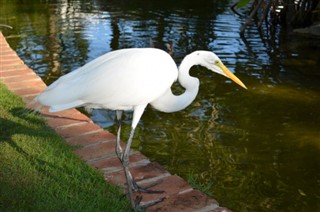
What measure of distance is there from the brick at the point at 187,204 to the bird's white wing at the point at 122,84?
29.4 inches

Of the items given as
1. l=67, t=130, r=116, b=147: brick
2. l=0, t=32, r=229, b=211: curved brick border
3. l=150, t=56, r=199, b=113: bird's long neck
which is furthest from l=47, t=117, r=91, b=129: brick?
l=150, t=56, r=199, b=113: bird's long neck

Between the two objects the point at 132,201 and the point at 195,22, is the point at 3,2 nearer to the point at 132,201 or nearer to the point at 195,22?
the point at 195,22

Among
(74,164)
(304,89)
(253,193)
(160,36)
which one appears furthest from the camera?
(160,36)

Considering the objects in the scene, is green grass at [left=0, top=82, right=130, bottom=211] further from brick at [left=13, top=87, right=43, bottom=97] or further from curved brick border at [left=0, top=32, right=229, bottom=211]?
brick at [left=13, top=87, right=43, bottom=97]

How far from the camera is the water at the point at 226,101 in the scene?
4457 mm

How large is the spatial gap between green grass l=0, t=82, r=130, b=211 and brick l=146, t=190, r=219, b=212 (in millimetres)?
255

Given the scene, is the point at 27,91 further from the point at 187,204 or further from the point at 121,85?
the point at 187,204

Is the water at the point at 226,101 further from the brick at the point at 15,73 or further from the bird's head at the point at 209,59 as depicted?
the bird's head at the point at 209,59

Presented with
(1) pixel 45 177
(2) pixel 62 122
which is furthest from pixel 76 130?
(1) pixel 45 177

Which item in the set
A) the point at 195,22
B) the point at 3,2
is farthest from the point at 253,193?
the point at 3,2

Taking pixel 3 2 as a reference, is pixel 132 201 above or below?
above

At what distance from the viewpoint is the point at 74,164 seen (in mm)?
3701

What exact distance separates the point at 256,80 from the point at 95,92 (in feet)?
15.4

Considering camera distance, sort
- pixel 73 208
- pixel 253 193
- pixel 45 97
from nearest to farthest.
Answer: pixel 73 208 < pixel 45 97 < pixel 253 193
